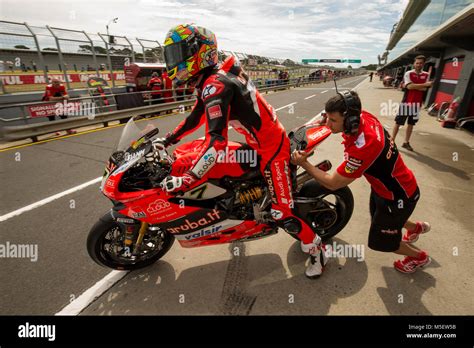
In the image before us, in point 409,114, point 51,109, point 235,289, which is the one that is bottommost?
point 235,289

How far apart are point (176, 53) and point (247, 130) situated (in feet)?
3.08

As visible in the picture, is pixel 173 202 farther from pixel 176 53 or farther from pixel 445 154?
pixel 445 154

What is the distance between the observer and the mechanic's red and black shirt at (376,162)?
2.17 metres

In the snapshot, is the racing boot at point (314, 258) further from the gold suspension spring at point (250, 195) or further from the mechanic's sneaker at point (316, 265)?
the gold suspension spring at point (250, 195)

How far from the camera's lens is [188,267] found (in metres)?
2.96

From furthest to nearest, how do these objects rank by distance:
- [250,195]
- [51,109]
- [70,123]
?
1. [51,109]
2. [70,123]
3. [250,195]

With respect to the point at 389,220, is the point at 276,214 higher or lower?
lower

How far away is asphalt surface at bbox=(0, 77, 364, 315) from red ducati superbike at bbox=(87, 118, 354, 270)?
398 millimetres

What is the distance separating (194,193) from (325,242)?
6.44 feet

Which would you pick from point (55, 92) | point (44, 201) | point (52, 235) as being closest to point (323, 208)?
point (52, 235)

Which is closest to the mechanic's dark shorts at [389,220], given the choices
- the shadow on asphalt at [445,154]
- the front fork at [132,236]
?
the front fork at [132,236]

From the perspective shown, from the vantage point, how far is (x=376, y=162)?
7.60ft
